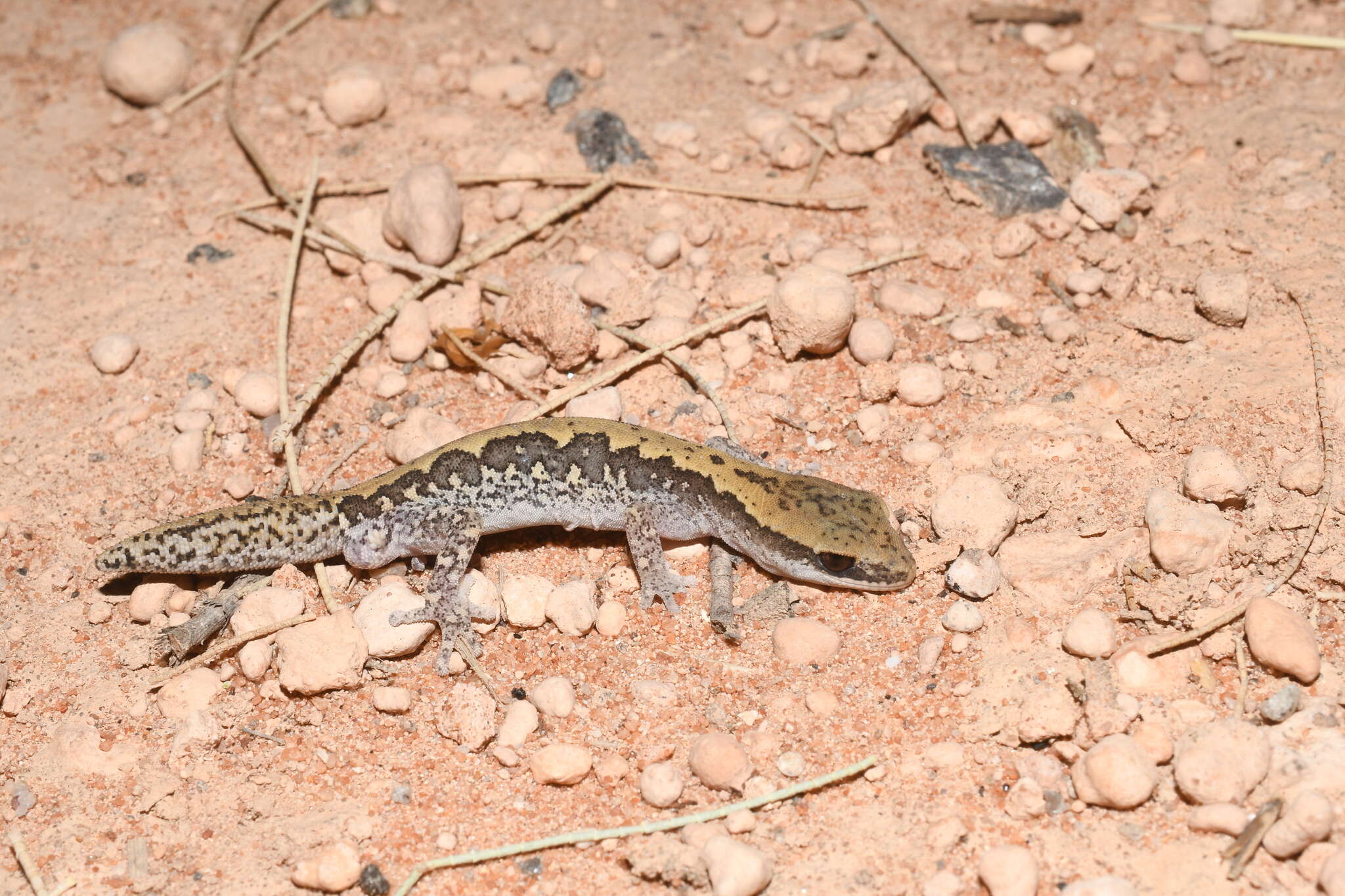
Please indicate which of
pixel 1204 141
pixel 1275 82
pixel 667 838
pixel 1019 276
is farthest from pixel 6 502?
pixel 1275 82

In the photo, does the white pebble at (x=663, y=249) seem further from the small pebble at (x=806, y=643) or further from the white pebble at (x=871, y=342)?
the small pebble at (x=806, y=643)

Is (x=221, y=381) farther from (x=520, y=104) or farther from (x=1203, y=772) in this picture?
(x=1203, y=772)

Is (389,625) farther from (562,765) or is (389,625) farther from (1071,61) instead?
(1071,61)

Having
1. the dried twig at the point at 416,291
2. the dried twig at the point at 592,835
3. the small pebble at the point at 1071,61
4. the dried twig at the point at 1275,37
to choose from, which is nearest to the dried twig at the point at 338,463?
the dried twig at the point at 416,291

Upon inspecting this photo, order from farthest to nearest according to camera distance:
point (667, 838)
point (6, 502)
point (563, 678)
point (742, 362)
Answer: point (742, 362), point (6, 502), point (563, 678), point (667, 838)

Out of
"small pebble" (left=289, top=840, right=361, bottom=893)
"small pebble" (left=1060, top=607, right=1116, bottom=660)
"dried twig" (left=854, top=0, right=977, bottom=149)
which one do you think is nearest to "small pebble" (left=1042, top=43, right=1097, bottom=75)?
"dried twig" (left=854, top=0, right=977, bottom=149)

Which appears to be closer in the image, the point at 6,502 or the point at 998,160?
the point at 6,502

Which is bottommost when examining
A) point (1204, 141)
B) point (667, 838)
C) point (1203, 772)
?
point (667, 838)
